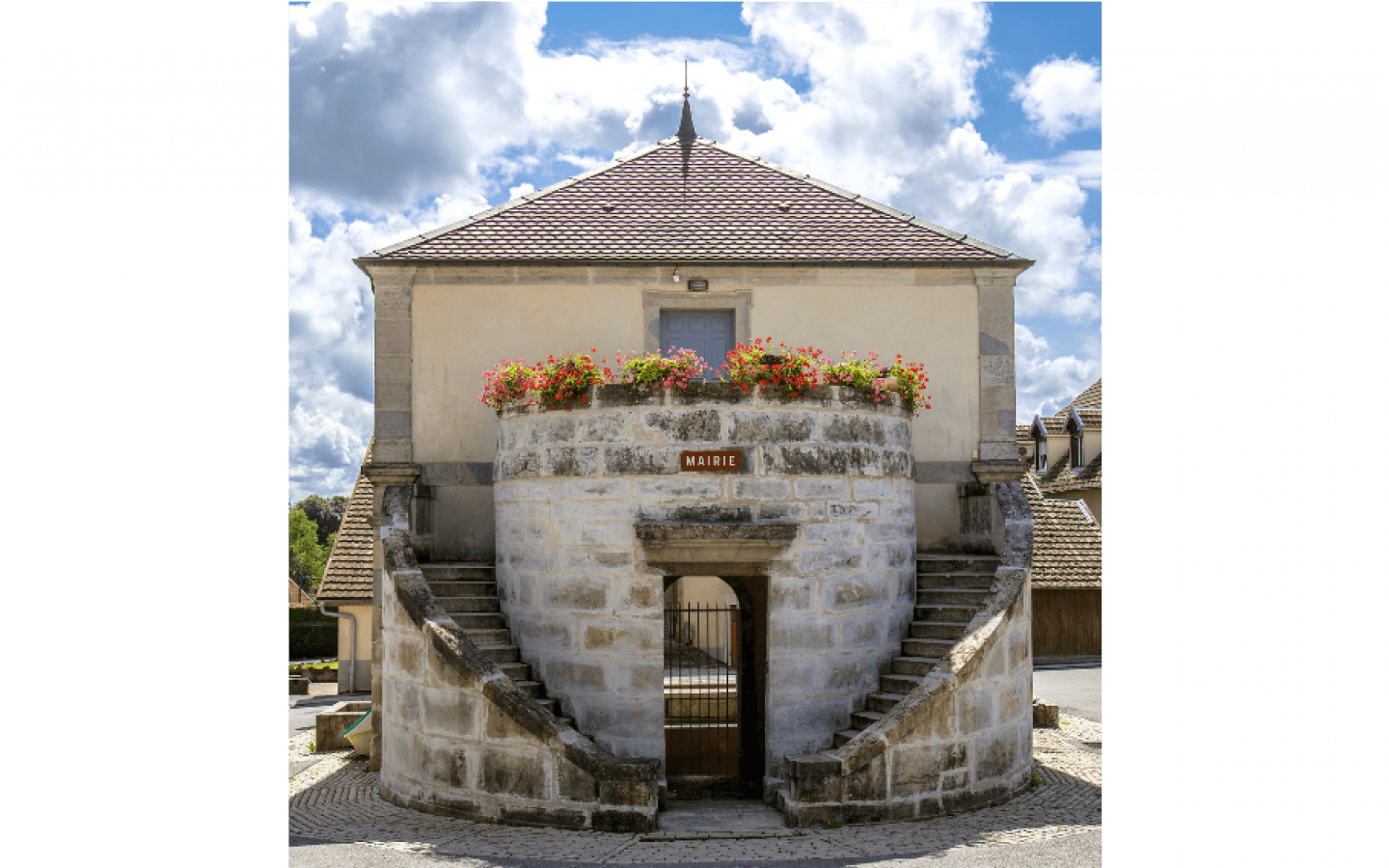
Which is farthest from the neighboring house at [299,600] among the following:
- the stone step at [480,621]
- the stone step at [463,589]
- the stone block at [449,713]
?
the stone block at [449,713]

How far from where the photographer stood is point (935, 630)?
11.7m

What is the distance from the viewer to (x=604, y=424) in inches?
436

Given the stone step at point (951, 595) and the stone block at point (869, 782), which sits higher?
the stone step at point (951, 595)

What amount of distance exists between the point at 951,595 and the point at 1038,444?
27385mm

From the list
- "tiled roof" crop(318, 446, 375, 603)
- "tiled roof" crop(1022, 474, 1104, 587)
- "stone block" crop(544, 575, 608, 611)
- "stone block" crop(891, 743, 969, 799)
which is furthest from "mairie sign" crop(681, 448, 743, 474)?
"tiled roof" crop(1022, 474, 1104, 587)

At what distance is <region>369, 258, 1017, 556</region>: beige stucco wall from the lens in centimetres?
Result: 1364

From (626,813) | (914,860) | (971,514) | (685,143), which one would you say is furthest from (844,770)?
(685,143)

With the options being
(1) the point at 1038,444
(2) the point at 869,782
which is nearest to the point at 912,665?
(2) the point at 869,782

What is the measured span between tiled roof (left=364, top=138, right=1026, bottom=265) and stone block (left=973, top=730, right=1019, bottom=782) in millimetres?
6081

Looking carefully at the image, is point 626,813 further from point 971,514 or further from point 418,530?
point 971,514

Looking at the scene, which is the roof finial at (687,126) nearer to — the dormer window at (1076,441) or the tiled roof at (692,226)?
the tiled roof at (692,226)

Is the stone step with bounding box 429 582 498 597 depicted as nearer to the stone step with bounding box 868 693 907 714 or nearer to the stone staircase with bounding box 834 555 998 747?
→ the stone staircase with bounding box 834 555 998 747

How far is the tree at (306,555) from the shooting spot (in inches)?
1800

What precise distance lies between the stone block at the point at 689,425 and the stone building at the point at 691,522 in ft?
0.07
